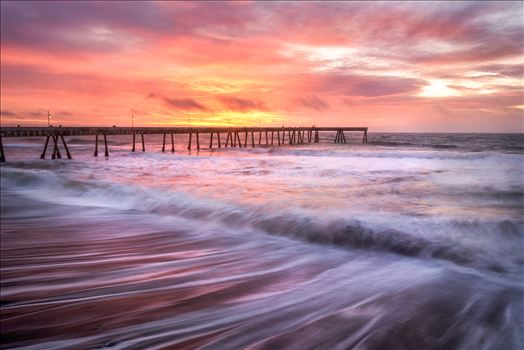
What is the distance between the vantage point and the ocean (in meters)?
3.24

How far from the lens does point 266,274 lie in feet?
16.0

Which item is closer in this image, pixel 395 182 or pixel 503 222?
pixel 503 222

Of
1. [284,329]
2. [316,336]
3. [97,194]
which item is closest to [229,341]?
[284,329]

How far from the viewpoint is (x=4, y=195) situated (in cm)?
1184

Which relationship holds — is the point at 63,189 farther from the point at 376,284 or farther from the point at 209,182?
the point at 376,284

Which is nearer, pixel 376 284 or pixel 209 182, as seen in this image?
pixel 376 284

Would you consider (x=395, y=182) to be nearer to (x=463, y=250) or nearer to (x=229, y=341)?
(x=463, y=250)

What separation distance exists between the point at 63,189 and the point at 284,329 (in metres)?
11.8

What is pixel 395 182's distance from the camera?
14.1 metres

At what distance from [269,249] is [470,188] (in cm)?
936

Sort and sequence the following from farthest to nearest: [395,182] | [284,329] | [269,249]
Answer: [395,182], [269,249], [284,329]

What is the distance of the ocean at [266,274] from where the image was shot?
127 inches

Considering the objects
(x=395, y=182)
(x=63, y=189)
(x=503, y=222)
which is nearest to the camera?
(x=503, y=222)

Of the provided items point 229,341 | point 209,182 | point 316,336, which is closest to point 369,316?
point 316,336
